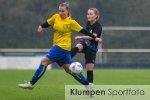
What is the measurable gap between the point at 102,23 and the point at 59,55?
2581cm

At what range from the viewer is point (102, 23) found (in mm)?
37719

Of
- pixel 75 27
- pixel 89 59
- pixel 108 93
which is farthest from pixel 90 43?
pixel 108 93

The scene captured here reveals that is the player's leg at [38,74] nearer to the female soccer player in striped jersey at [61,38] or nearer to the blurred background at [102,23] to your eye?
the female soccer player in striped jersey at [61,38]

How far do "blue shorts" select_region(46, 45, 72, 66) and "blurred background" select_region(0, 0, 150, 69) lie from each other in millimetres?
23232

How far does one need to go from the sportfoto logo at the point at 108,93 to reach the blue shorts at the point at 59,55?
71 centimetres

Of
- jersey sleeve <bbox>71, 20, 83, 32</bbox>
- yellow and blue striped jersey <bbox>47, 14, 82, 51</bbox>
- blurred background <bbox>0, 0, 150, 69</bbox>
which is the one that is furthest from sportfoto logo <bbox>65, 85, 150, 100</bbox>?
blurred background <bbox>0, 0, 150, 69</bbox>

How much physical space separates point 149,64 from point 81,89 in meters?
21.4

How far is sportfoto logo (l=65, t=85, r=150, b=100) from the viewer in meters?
11.0

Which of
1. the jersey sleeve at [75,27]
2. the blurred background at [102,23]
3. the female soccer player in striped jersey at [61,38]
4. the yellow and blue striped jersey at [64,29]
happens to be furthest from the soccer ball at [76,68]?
the blurred background at [102,23]

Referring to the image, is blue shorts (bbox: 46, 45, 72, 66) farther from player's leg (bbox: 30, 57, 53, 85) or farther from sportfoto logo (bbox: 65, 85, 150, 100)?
sportfoto logo (bbox: 65, 85, 150, 100)

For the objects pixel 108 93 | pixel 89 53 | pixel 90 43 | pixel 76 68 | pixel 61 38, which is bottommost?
pixel 108 93

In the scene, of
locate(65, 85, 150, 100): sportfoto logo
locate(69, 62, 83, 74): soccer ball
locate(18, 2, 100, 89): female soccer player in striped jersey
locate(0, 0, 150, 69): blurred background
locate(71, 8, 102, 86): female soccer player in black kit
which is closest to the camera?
locate(65, 85, 150, 100): sportfoto logo

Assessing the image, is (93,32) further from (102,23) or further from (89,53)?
(102,23)

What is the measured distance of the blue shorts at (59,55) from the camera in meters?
12.0
